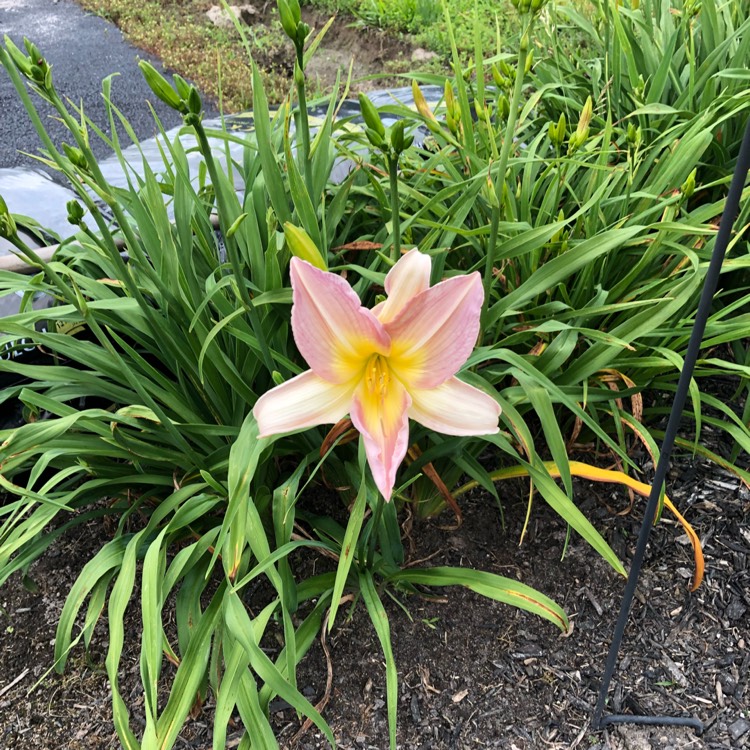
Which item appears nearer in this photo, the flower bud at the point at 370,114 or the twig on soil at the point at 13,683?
the flower bud at the point at 370,114

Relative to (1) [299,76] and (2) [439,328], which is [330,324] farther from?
(1) [299,76]

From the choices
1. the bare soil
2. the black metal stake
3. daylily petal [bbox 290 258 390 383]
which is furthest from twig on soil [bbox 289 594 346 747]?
daylily petal [bbox 290 258 390 383]

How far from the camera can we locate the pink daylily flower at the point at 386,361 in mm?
752

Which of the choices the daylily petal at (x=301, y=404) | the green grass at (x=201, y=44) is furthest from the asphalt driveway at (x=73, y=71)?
the daylily petal at (x=301, y=404)

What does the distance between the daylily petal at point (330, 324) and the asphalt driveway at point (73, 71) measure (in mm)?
3809

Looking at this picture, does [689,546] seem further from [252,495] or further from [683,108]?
[683,108]

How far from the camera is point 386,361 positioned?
0.85 metres

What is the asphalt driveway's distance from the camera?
483 cm

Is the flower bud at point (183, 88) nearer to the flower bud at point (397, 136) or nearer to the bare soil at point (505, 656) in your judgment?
the flower bud at point (397, 136)

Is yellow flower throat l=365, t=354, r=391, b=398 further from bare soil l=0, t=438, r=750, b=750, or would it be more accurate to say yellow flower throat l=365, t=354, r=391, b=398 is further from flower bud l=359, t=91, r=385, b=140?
bare soil l=0, t=438, r=750, b=750

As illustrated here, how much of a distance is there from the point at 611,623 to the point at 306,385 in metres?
0.99

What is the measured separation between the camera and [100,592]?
1.29 metres

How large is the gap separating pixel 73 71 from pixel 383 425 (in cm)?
640

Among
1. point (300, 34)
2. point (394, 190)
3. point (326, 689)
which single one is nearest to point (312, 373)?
point (394, 190)
